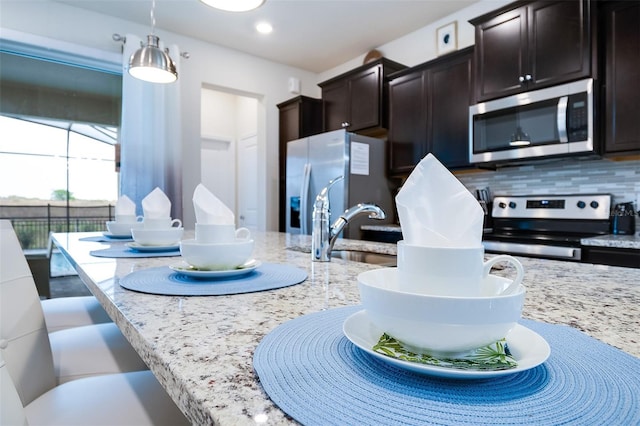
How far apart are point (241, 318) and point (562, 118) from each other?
8.01 feet

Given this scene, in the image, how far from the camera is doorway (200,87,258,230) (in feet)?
17.8

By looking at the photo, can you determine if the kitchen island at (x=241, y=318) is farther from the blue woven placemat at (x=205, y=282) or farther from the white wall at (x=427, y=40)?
the white wall at (x=427, y=40)

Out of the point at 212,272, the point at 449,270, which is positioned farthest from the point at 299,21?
the point at 449,270

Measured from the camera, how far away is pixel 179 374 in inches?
14.7

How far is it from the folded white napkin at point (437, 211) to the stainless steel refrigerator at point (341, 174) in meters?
2.87

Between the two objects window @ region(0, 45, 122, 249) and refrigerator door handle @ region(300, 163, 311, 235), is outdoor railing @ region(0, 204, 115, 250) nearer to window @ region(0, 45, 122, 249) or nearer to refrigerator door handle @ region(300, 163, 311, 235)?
window @ region(0, 45, 122, 249)

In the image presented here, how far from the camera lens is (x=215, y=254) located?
2.73 ft

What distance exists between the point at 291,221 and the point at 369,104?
4.78 ft

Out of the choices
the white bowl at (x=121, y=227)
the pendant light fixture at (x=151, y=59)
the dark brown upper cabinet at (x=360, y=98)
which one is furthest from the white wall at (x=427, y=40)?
the white bowl at (x=121, y=227)

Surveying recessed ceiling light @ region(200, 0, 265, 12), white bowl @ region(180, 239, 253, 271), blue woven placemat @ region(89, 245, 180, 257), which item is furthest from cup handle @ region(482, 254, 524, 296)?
recessed ceiling light @ region(200, 0, 265, 12)

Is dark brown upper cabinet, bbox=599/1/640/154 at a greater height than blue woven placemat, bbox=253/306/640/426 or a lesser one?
greater

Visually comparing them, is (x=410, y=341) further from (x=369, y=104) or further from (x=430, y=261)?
(x=369, y=104)

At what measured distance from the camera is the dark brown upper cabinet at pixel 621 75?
6.90 feet

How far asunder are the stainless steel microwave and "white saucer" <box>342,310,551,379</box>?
2.27 m
